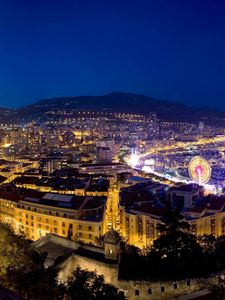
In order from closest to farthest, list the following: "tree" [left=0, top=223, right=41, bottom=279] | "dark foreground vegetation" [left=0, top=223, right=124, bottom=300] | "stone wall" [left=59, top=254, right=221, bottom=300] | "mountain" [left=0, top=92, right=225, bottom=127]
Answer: "dark foreground vegetation" [left=0, top=223, right=124, bottom=300], "tree" [left=0, top=223, right=41, bottom=279], "stone wall" [left=59, top=254, right=221, bottom=300], "mountain" [left=0, top=92, right=225, bottom=127]

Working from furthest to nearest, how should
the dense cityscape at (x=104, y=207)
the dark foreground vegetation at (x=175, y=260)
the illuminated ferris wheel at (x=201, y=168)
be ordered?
the illuminated ferris wheel at (x=201, y=168)
the dense cityscape at (x=104, y=207)
the dark foreground vegetation at (x=175, y=260)

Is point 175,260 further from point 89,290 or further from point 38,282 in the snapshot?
point 38,282

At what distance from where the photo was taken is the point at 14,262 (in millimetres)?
8102

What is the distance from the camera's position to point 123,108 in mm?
121250

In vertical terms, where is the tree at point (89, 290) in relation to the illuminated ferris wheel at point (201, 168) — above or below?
below

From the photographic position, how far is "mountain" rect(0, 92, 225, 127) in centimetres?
11514

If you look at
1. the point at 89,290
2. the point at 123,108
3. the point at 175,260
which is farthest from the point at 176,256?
the point at 123,108

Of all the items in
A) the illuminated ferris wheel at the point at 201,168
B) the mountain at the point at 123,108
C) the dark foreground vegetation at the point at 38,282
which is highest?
the mountain at the point at 123,108

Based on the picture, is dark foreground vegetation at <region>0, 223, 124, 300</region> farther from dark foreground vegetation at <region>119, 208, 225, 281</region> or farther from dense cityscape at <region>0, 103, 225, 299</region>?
dark foreground vegetation at <region>119, 208, 225, 281</region>

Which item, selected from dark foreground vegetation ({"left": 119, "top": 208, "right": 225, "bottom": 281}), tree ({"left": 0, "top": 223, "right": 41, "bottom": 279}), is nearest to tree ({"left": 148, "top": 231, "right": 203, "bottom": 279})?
dark foreground vegetation ({"left": 119, "top": 208, "right": 225, "bottom": 281})

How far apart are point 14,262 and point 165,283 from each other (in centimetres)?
298

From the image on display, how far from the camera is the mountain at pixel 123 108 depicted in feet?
378

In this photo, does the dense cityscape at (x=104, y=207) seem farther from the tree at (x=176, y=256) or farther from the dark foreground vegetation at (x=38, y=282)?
the dark foreground vegetation at (x=38, y=282)

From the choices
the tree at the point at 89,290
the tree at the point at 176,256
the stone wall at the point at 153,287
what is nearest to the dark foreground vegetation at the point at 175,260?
the tree at the point at 176,256
